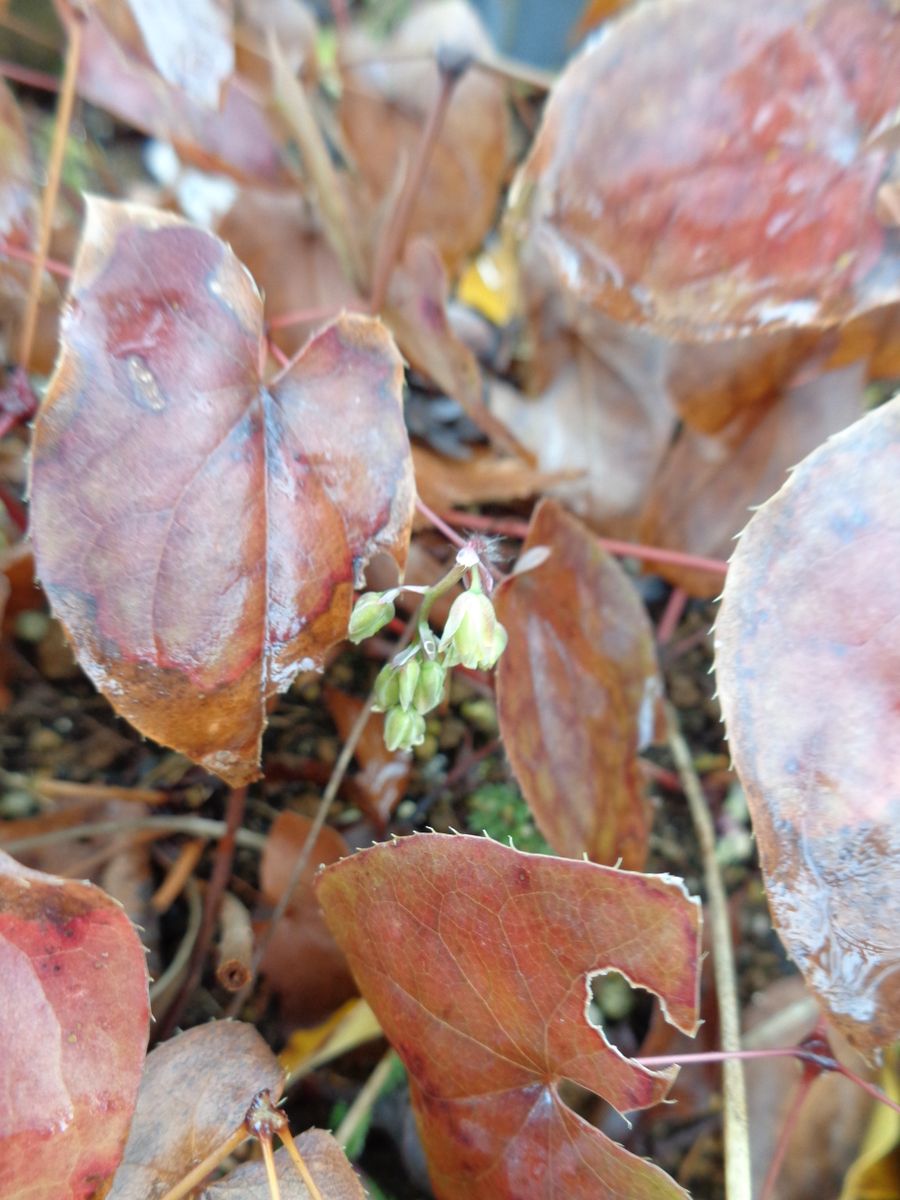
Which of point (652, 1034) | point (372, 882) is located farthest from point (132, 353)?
point (652, 1034)

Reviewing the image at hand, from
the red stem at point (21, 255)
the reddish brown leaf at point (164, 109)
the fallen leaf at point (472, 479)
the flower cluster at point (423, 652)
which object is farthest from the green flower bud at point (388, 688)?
the reddish brown leaf at point (164, 109)

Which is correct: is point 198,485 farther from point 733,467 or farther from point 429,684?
point 733,467

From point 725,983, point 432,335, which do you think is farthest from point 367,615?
point 725,983

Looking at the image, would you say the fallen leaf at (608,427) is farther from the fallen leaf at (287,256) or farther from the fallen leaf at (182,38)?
the fallen leaf at (182,38)

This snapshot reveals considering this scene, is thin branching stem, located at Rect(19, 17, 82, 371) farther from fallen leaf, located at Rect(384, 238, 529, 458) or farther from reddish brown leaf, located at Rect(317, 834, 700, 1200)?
reddish brown leaf, located at Rect(317, 834, 700, 1200)

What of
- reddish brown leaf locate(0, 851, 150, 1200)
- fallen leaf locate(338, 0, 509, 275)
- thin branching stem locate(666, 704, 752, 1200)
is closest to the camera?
reddish brown leaf locate(0, 851, 150, 1200)

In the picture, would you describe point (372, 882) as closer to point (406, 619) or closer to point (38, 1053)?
point (38, 1053)

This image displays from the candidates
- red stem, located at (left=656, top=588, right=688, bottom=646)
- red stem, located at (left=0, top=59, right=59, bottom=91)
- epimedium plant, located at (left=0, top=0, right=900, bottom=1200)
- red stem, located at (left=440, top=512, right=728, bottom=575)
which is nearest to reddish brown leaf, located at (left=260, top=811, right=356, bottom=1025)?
epimedium plant, located at (left=0, top=0, right=900, bottom=1200)
